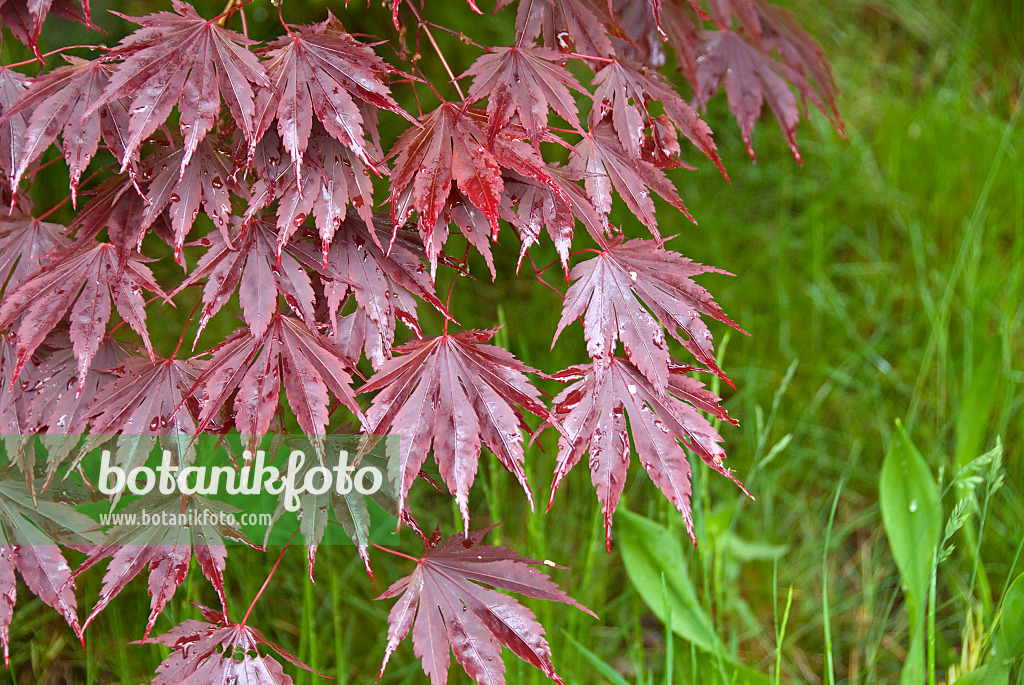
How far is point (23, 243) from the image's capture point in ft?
3.26

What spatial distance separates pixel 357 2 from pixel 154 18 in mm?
1286

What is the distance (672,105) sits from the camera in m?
1.01

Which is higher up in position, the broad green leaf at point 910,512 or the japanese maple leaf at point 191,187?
the japanese maple leaf at point 191,187

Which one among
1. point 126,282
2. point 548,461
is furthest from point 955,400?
point 126,282

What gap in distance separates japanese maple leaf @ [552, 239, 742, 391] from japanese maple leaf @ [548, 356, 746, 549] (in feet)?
0.12

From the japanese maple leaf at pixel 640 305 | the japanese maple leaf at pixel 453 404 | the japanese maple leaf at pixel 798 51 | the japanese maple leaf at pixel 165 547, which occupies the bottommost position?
the japanese maple leaf at pixel 165 547

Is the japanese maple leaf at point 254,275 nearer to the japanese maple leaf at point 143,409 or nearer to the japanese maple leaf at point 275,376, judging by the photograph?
the japanese maple leaf at point 275,376

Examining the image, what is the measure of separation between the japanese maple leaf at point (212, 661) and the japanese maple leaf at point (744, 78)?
1022mm

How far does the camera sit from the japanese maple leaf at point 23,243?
3.21 feet

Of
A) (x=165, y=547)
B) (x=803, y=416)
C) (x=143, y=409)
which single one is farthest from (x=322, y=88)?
(x=803, y=416)

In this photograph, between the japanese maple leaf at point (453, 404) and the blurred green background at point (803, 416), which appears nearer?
the japanese maple leaf at point (453, 404)

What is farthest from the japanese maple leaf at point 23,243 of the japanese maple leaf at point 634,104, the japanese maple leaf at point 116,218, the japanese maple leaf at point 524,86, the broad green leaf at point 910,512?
the broad green leaf at point 910,512

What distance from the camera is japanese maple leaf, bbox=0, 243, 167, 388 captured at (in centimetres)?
88

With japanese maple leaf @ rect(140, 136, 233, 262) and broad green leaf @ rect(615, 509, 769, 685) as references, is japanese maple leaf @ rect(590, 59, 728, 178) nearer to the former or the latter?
japanese maple leaf @ rect(140, 136, 233, 262)
